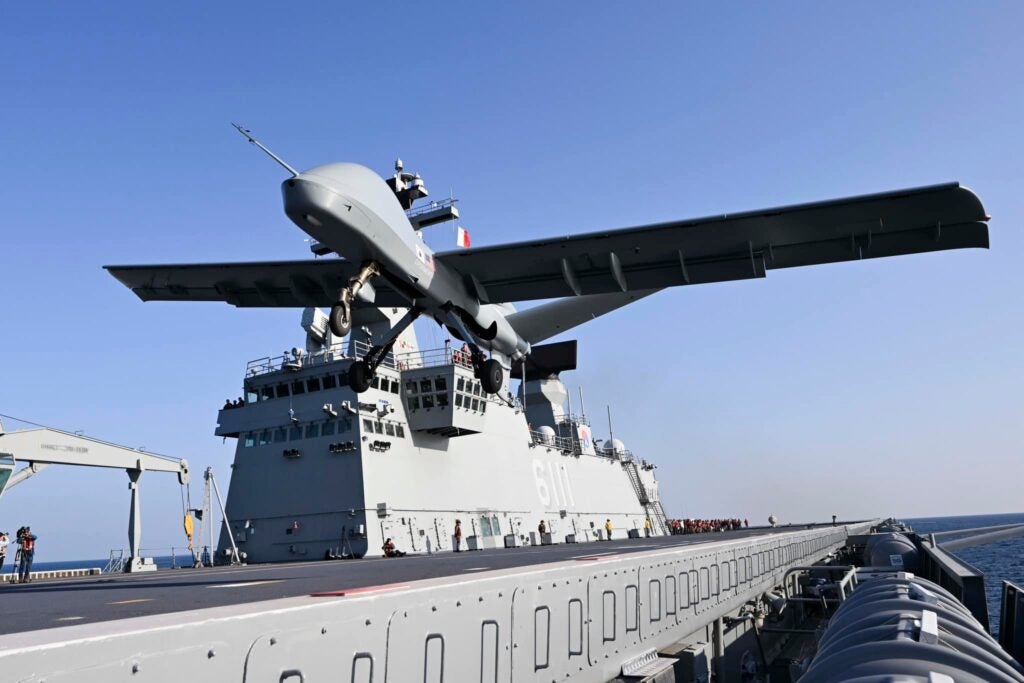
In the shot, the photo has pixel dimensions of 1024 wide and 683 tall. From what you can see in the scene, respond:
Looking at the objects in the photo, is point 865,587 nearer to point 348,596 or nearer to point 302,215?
point 348,596

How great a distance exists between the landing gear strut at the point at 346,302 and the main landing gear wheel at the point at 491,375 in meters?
5.23

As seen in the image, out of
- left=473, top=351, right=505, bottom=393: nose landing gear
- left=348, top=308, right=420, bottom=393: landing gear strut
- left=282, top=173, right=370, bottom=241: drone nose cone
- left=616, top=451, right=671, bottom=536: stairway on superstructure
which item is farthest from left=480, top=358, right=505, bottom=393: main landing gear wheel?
left=616, top=451, right=671, bottom=536: stairway on superstructure

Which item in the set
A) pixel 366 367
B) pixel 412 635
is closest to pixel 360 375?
pixel 366 367

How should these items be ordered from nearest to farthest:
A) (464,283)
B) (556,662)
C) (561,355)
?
(556,662)
(464,283)
(561,355)

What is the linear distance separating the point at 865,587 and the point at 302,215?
33.1 ft

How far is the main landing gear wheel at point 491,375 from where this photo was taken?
59.6ft

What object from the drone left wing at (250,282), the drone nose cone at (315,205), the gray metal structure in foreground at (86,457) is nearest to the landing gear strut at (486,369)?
the drone left wing at (250,282)

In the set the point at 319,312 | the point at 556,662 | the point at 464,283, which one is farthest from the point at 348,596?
the point at 319,312

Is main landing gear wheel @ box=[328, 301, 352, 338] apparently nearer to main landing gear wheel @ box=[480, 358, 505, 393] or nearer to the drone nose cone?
the drone nose cone

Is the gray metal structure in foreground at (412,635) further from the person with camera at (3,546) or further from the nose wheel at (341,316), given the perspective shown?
the person with camera at (3,546)

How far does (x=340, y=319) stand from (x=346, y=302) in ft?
1.18

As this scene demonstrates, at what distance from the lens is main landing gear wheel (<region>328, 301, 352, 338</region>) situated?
44.2ft

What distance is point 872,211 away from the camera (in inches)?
575

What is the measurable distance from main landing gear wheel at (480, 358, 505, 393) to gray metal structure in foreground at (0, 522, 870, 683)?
883cm
